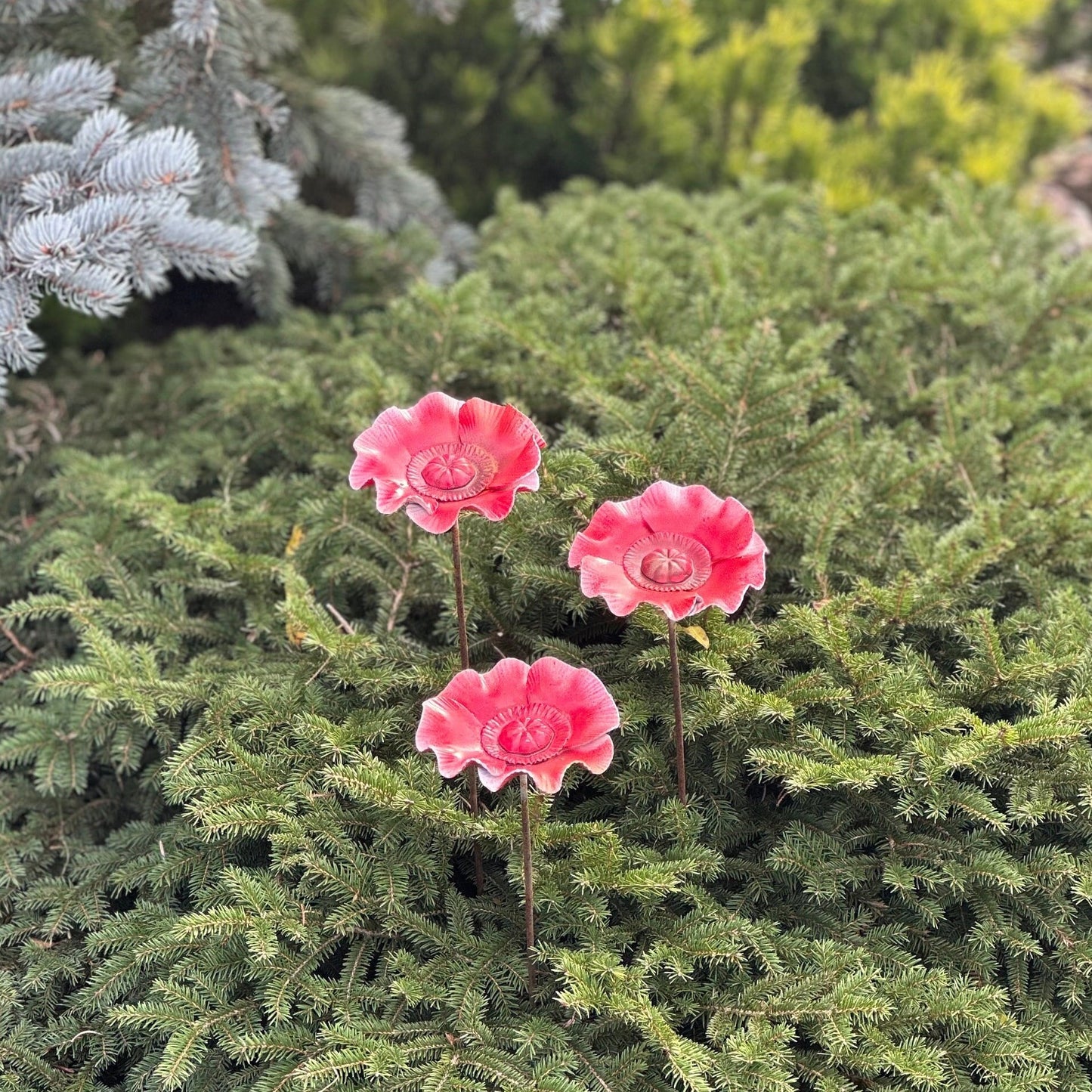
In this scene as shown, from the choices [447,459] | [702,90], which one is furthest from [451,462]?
[702,90]

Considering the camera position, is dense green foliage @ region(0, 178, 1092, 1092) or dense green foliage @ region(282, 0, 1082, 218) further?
dense green foliage @ region(282, 0, 1082, 218)

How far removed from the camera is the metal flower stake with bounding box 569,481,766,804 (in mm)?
1286

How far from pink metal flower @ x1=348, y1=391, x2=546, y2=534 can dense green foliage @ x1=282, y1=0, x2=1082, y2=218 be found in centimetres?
194

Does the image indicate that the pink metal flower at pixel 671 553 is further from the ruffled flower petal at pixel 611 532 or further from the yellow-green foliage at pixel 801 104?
the yellow-green foliage at pixel 801 104

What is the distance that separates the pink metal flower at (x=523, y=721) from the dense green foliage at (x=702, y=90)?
2.19 m

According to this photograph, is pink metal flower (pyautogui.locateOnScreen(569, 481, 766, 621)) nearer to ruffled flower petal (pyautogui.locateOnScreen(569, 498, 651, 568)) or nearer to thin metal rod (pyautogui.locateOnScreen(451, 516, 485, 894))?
ruffled flower petal (pyautogui.locateOnScreen(569, 498, 651, 568))

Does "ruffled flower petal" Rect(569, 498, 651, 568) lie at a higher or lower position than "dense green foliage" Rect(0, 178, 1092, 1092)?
higher

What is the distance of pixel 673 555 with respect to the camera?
4.41 feet

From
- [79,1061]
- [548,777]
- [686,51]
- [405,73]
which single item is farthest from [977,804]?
[405,73]

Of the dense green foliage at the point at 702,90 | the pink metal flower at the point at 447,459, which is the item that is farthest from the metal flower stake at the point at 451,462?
the dense green foliage at the point at 702,90

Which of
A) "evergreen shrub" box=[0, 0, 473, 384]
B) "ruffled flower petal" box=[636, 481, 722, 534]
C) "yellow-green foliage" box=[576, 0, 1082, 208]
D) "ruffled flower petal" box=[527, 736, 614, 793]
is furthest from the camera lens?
"yellow-green foliage" box=[576, 0, 1082, 208]

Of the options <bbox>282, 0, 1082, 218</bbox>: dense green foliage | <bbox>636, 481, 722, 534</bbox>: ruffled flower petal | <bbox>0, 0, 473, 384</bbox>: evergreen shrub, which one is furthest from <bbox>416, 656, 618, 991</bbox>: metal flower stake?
<bbox>282, 0, 1082, 218</bbox>: dense green foliage

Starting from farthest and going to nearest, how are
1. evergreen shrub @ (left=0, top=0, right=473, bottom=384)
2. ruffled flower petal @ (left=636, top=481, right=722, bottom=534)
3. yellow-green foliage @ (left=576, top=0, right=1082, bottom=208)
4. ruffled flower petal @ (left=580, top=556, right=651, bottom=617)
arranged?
yellow-green foliage @ (left=576, top=0, right=1082, bottom=208), evergreen shrub @ (left=0, top=0, right=473, bottom=384), ruffled flower petal @ (left=636, top=481, right=722, bottom=534), ruffled flower petal @ (left=580, top=556, right=651, bottom=617)

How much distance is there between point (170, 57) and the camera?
87.6 inches
